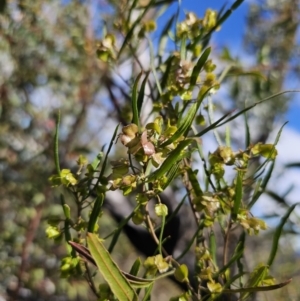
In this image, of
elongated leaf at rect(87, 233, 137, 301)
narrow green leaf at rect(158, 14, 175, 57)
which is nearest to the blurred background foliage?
narrow green leaf at rect(158, 14, 175, 57)

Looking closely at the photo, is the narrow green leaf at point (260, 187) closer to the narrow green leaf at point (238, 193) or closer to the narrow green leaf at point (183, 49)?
the narrow green leaf at point (238, 193)

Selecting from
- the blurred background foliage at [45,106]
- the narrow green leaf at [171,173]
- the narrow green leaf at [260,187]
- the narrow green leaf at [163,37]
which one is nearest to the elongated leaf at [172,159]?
the narrow green leaf at [171,173]

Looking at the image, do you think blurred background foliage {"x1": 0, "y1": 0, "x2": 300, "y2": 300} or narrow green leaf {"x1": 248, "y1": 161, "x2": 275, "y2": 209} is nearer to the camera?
narrow green leaf {"x1": 248, "y1": 161, "x2": 275, "y2": 209}

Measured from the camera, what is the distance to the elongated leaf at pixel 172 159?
1.24 feet

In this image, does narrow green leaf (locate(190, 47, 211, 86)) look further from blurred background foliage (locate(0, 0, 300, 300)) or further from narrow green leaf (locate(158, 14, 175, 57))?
blurred background foliage (locate(0, 0, 300, 300))

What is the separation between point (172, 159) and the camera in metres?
0.39

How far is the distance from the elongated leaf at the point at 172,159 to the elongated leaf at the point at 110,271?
74mm

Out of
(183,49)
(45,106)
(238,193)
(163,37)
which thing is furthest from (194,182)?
(45,106)

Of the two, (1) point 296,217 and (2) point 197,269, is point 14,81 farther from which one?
(2) point 197,269

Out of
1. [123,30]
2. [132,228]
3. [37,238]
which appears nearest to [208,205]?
[123,30]

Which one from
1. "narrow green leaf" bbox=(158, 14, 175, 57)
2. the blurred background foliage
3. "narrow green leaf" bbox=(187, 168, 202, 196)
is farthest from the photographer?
the blurred background foliage

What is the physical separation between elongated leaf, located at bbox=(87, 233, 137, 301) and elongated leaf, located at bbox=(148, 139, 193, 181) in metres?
0.07

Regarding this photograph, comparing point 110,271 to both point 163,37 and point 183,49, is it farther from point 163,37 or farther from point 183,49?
point 163,37

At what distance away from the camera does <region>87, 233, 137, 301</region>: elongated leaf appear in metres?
0.37
